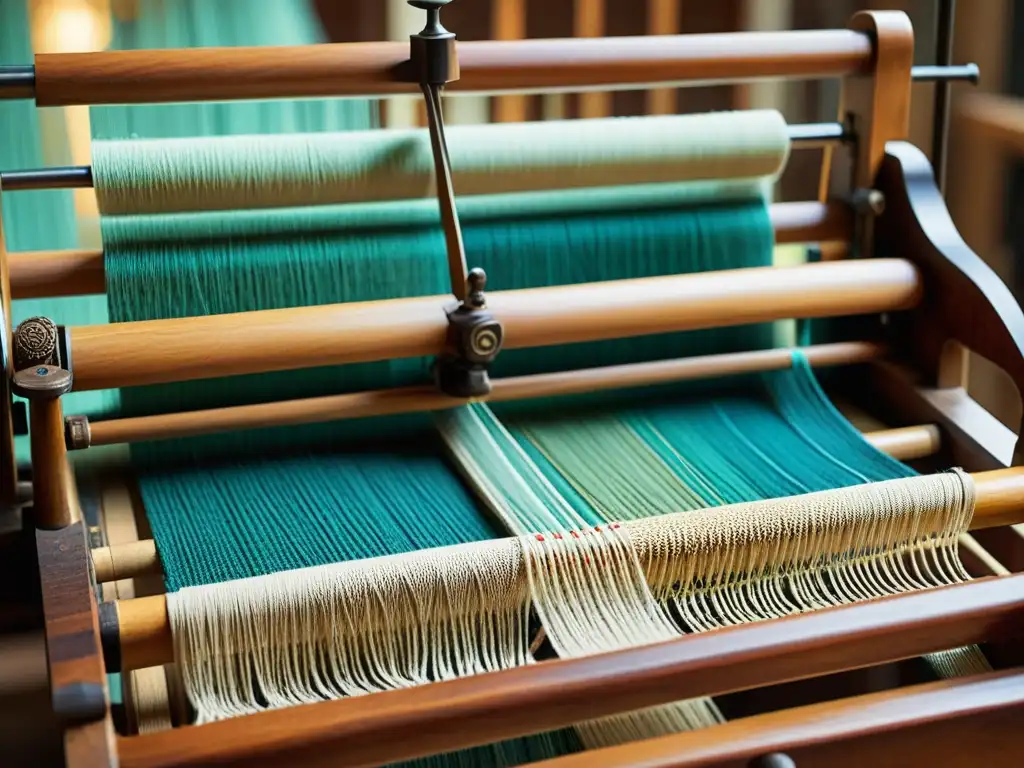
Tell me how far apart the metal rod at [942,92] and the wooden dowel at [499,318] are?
0.25 meters

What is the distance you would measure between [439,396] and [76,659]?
50cm

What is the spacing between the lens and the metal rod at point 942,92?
1602 millimetres

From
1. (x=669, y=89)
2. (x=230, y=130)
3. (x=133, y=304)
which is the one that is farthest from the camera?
(x=669, y=89)

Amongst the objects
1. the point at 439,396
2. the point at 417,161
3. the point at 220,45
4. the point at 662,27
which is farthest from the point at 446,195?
the point at 662,27

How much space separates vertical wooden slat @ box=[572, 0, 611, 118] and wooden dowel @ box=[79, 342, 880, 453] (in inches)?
26.4

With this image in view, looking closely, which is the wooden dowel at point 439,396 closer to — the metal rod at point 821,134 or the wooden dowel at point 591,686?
the metal rod at point 821,134

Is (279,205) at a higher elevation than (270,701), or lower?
higher

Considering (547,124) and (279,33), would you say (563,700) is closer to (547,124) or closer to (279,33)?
(547,124)

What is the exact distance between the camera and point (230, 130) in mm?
1416

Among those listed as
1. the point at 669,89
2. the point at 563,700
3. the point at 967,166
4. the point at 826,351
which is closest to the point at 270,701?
the point at 563,700

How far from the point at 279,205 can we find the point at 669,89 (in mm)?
971

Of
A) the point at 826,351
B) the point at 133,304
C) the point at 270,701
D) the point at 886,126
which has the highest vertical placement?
the point at 886,126

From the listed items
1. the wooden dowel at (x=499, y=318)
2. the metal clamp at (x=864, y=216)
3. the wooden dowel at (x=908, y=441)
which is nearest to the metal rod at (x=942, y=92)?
the metal clamp at (x=864, y=216)

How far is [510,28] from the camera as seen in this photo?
187cm
